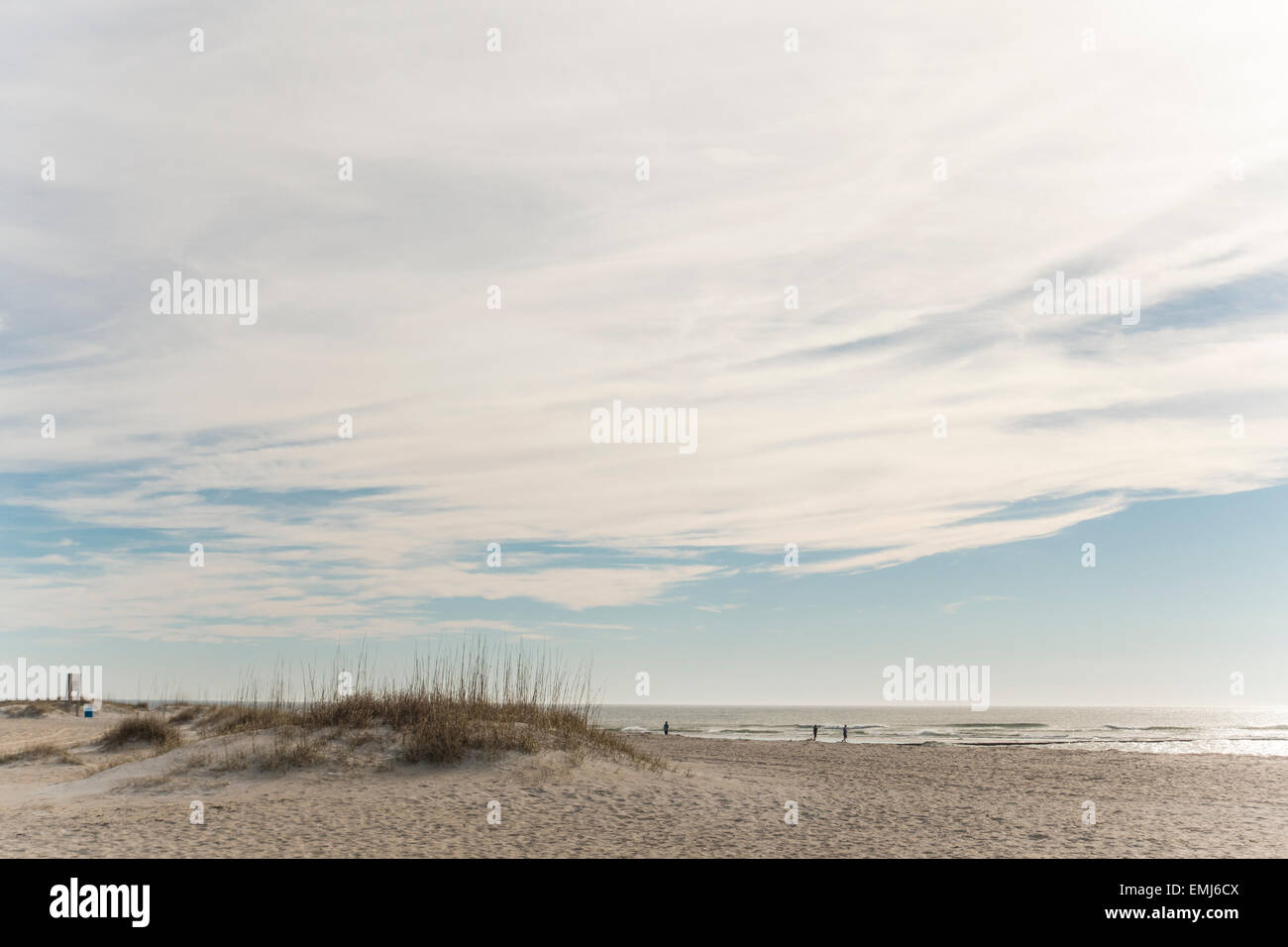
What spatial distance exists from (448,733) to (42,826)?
664cm

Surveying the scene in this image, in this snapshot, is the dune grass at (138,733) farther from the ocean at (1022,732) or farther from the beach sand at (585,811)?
the ocean at (1022,732)

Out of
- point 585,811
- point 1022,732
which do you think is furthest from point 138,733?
point 1022,732

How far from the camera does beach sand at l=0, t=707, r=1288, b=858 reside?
12133 millimetres

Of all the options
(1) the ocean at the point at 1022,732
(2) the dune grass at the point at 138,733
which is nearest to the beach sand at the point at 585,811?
(2) the dune grass at the point at 138,733

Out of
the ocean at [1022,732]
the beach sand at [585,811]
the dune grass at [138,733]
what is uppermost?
the beach sand at [585,811]

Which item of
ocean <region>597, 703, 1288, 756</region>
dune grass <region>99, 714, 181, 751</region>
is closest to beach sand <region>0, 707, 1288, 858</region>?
dune grass <region>99, 714, 181, 751</region>

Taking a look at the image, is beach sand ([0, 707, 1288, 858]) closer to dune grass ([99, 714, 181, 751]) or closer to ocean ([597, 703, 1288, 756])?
dune grass ([99, 714, 181, 751])

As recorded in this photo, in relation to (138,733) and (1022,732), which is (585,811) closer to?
(138,733)

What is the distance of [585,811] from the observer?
47.5 feet

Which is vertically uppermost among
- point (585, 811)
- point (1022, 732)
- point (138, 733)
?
point (585, 811)

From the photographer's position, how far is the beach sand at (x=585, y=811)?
12.1m
